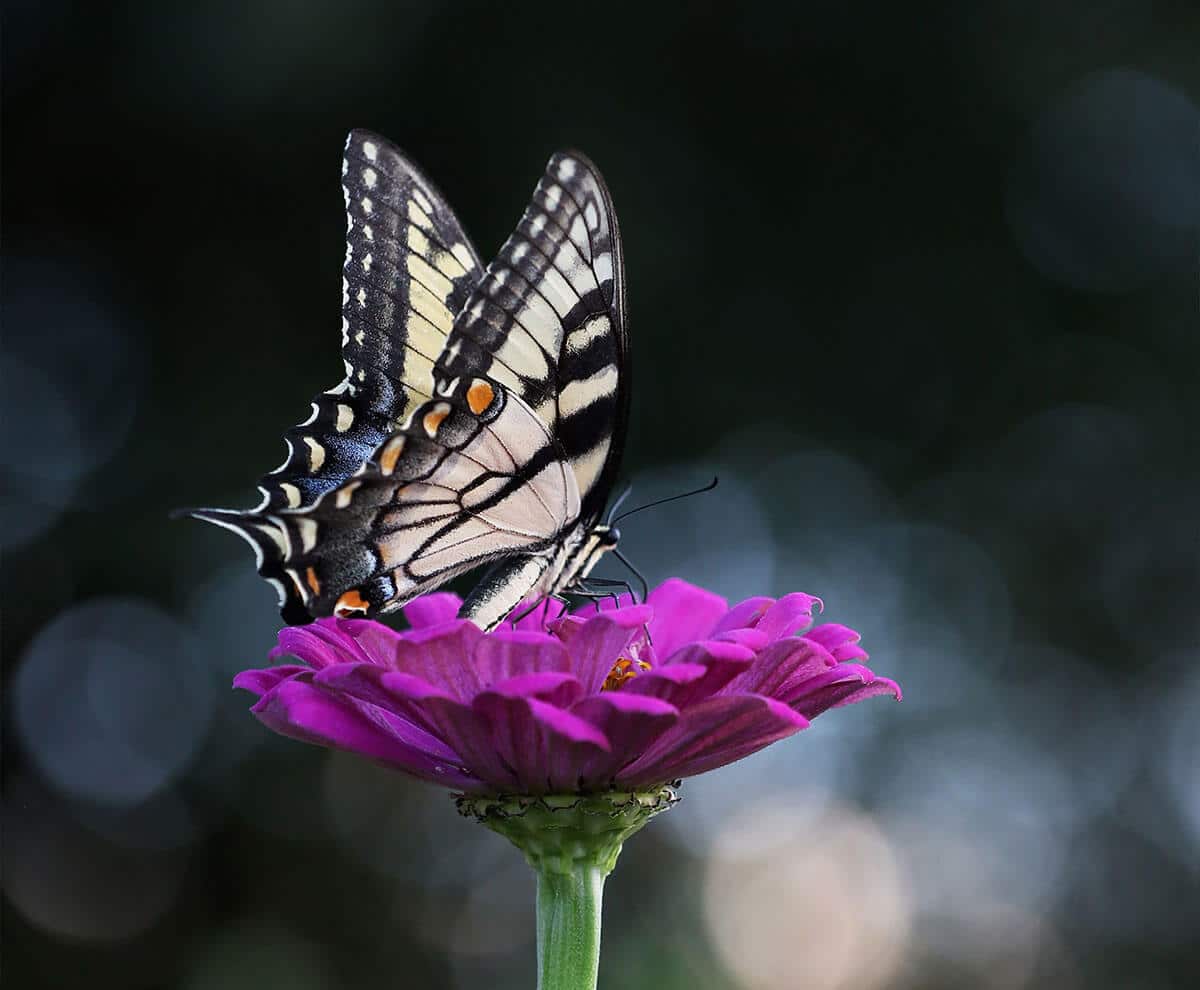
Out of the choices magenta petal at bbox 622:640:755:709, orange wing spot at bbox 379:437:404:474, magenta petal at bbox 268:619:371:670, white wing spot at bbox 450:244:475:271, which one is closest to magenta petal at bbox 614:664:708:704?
magenta petal at bbox 622:640:755:709

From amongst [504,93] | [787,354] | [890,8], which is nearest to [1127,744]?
[787,354]

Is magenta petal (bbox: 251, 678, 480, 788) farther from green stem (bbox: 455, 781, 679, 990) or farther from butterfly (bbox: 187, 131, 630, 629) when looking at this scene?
butterfly (bbox: 187, 131, 630, 629)

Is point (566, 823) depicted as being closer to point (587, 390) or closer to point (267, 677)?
point (267, 677)


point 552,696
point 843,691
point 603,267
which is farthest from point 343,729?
point 603,267

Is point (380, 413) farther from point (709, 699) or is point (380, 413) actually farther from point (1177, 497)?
point (1177, 497)

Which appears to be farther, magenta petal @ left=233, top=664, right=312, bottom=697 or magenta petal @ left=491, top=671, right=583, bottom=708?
magenta petal @ left=233, top=664, right=312, bottom=697

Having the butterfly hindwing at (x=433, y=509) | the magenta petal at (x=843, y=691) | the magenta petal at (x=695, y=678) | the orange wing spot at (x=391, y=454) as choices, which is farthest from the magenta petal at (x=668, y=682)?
the orange wing spot at (x=391, y=454)
